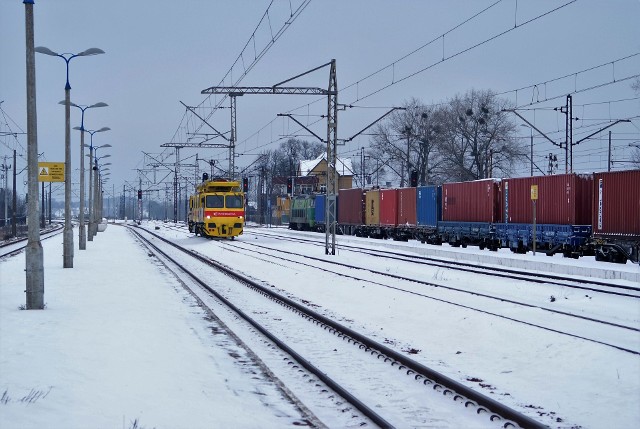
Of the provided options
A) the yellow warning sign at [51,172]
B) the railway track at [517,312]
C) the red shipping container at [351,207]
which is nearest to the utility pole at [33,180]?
the railway track at [517,312]

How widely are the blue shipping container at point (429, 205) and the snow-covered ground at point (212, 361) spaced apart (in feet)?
86.0

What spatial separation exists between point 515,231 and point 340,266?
1143cm

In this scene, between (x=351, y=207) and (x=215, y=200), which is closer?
(x=215, y=200)

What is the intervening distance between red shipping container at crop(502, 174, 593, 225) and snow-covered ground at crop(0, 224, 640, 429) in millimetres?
13956

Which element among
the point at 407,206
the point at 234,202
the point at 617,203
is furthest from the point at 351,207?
the point at 617,203

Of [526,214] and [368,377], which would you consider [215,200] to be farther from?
[368,377]

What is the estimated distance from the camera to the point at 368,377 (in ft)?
29.6

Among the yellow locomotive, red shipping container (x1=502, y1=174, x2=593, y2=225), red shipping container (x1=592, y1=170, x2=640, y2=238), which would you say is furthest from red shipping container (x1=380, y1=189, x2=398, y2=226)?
red shipping container (x1=592, y1=170, x2=640, y2=238)

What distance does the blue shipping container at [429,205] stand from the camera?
43.9 m

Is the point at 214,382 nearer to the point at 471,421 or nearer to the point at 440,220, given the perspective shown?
the point at 471,421

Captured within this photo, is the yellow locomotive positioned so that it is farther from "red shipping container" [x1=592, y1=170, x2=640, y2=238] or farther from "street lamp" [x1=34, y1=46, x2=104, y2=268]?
"red shipping container" [x1=592, y1=170, x2=640, y2=238]

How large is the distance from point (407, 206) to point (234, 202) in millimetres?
10629

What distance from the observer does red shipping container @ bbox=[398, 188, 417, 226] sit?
47344mm

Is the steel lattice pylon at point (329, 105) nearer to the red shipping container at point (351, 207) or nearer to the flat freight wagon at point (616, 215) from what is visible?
the flat freight wagon at point (616, 215)
